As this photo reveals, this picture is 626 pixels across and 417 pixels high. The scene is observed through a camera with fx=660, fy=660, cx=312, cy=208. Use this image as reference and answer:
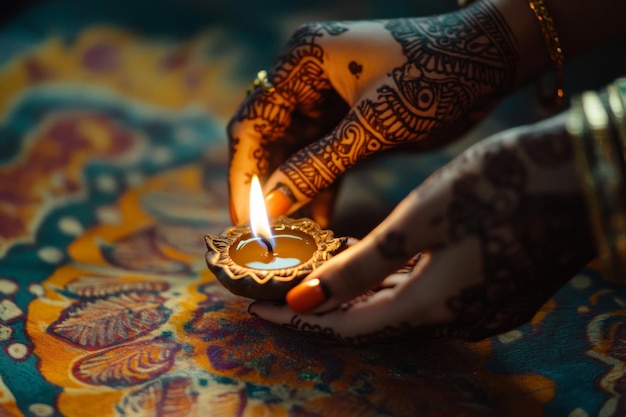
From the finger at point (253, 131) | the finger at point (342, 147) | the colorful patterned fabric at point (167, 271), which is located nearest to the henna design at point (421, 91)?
the finger at point (342, 147)

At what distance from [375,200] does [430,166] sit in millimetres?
175

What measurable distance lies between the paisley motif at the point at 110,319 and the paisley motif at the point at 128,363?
25 mm

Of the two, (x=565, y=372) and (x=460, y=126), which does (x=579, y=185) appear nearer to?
(x=565, y=372)

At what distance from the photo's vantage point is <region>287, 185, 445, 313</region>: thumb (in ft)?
2.45

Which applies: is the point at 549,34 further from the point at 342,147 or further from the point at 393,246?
the point at 393,246

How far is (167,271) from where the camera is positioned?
1.09 m

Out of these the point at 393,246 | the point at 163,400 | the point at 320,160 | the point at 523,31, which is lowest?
the point at 163,400

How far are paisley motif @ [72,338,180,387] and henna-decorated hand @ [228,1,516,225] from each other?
0.26m

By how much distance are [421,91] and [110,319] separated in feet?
1.88

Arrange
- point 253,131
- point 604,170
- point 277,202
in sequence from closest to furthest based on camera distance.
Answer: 1. point 604,170
2. point 277,202
3. point 253,131

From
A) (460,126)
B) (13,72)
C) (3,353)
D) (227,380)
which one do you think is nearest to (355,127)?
(460,126)

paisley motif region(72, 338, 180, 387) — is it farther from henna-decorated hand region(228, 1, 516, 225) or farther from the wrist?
the wrist

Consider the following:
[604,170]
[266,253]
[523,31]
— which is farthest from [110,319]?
[523,31]

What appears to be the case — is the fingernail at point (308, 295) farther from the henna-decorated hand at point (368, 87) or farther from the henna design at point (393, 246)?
the henna-decorated hand at point (368, 87)
